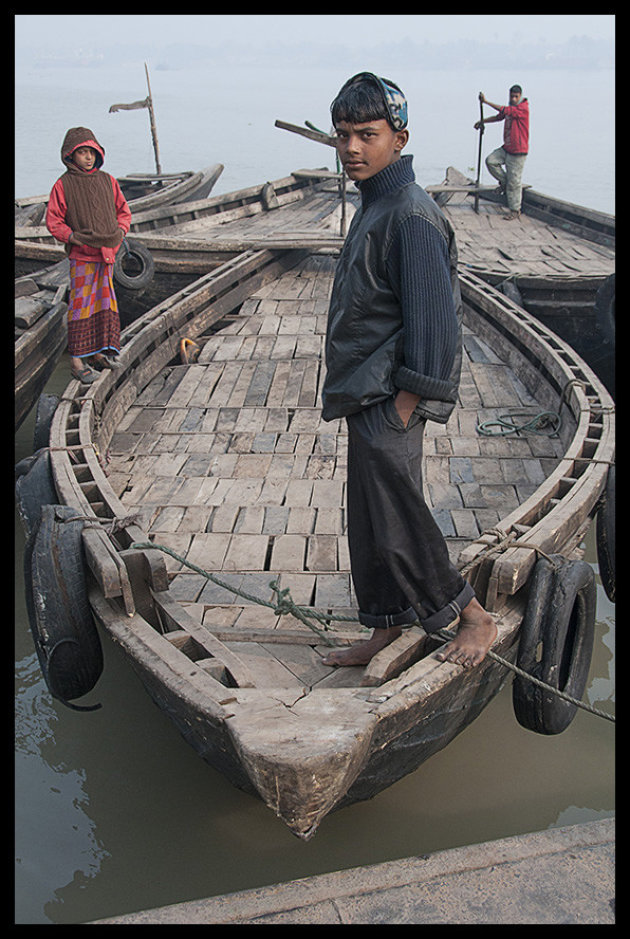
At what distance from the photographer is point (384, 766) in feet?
8.00

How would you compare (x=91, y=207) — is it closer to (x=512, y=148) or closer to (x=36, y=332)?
(x=36, y=332)

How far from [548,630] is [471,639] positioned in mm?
466

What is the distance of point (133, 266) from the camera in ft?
22.9

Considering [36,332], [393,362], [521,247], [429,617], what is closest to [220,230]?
[521,247]

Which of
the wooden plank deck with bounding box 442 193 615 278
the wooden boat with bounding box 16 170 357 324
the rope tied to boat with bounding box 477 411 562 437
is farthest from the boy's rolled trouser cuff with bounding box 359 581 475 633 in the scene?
the wooden boat with bounding box 16 170 357 324

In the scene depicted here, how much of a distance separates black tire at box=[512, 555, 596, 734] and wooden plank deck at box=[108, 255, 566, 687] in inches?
25.0

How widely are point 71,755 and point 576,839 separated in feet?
7.23

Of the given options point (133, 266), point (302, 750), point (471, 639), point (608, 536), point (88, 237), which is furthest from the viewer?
point (133, 266)

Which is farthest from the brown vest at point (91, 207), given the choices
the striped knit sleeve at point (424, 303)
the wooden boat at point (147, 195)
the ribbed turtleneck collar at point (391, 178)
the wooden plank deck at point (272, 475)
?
the wooden boat at point (147, 195)

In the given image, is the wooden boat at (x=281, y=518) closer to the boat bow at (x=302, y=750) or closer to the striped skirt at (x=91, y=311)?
the boat bow at (x=302, y=750)

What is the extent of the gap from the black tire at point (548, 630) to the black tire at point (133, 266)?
5.19 meters

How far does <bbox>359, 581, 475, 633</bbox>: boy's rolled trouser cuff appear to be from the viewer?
2234 millimetres

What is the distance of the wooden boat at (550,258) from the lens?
6594 millimetres
